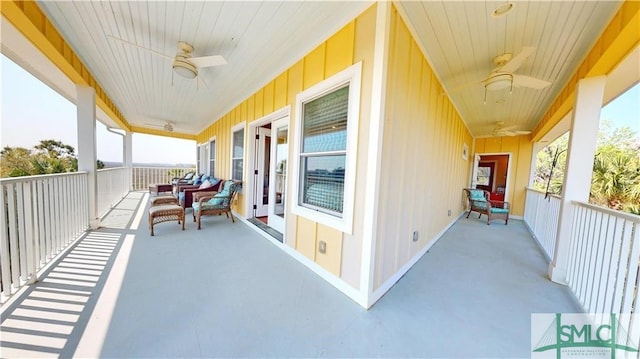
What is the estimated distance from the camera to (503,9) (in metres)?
1.64

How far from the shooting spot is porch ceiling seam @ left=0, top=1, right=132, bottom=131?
1.85 meters

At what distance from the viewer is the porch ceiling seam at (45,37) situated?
6.08 feet

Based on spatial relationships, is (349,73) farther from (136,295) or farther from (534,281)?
(534,281)

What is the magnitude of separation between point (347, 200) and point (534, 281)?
244 centimetres

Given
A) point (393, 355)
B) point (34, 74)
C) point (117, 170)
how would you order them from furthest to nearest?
point (117, 170) < point (34, 74) < point (393, 355)

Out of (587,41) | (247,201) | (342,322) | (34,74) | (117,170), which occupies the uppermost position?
(587,41)

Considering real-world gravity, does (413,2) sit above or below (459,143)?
above

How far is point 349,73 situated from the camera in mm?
1981

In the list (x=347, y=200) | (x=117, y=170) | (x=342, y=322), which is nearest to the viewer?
(x=342, y=322)

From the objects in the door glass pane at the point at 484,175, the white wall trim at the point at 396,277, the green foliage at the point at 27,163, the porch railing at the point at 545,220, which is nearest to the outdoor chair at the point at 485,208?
the porch railing at the point at 545,220

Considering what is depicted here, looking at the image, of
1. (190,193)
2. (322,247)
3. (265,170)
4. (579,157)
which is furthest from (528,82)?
(190,193)

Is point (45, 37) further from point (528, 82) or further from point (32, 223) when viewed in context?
point (528, 82)

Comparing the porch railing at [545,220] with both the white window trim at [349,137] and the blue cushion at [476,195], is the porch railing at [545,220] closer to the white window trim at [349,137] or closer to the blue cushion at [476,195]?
the blue cushion at [476,195]

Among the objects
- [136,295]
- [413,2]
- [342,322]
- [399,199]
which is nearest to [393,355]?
[342,322]
